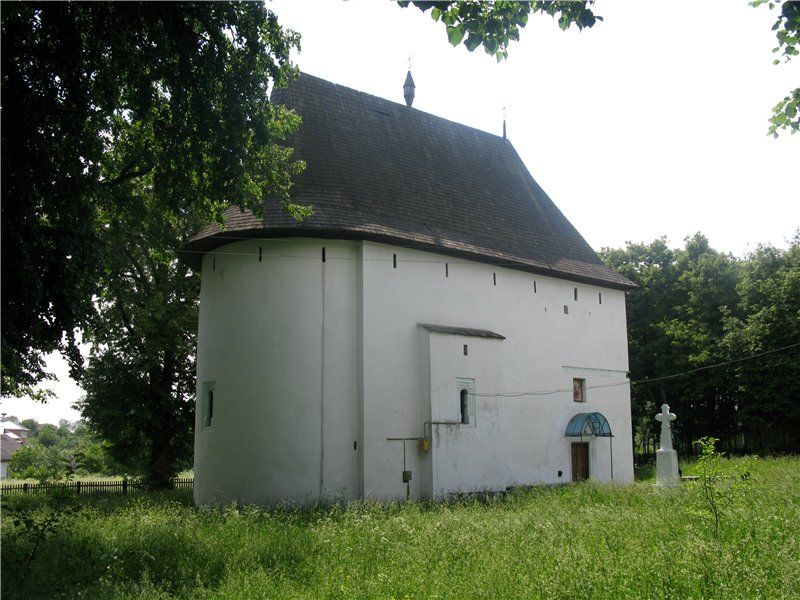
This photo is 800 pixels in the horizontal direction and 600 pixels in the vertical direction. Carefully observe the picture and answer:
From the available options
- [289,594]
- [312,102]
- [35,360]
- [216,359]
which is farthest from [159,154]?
[289,594]

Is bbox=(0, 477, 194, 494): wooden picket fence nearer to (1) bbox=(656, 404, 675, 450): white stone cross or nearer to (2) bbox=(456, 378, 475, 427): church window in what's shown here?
(2) bbox=(456, 378, 475, 427): church window

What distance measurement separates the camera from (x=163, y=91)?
1364cm

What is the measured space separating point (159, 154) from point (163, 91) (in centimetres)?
118

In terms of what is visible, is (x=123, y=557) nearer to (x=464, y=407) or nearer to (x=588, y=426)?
(x=464, y=407)

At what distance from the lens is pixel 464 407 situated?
18.5 m

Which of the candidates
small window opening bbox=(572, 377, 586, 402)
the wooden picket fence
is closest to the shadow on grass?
small window opening bbox=(572, 377, 586, 402)

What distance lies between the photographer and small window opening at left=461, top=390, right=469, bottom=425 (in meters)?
18.4

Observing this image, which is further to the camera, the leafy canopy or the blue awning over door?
the blue awning over door

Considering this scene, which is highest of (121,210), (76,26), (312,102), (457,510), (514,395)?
(312,102)

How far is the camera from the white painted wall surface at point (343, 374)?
16641 millimetres

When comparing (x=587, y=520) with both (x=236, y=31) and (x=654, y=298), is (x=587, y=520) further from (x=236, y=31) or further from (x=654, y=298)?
(x=654, y=298)

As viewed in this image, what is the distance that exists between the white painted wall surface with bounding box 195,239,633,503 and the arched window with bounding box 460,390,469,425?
0.31 metres

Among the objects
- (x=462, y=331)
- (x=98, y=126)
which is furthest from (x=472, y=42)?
(x=462, y=331)

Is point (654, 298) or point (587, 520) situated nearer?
point (587, 520)
